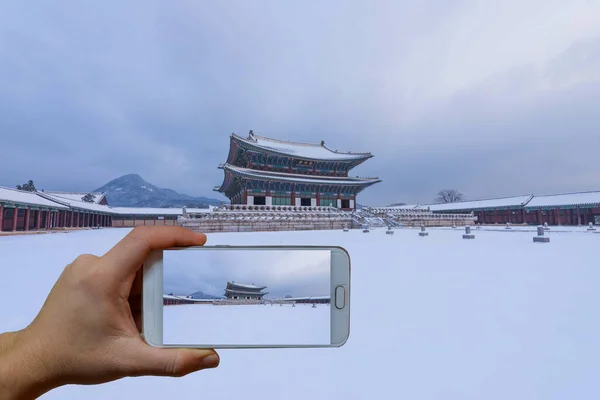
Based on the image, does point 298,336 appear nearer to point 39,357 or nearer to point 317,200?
point 39,357

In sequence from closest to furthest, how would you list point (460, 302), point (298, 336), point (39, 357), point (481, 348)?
point (39, 357), point (298, 336), point (481, 348), point (460, 302)

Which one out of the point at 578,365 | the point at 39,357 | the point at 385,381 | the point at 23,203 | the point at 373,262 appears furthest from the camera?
the point at 23,203

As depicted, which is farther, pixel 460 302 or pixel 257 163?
pixel 257 163

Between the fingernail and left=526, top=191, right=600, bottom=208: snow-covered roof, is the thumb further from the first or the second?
left=526, top=191, right=600, bottom=208: snow-covered roof

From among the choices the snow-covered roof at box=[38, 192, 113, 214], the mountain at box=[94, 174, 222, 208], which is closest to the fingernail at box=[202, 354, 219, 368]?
the snow-covered roof at box=[38, 192, 113, 214]

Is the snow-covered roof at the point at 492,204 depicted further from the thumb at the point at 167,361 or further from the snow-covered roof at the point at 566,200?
the thumb at the point at 167,361

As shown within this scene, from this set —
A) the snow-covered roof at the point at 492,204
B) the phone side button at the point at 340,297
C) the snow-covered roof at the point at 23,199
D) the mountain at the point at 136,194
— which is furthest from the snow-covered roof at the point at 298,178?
the mountain at the point at 136,194

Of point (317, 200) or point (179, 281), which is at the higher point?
point (317, 200)

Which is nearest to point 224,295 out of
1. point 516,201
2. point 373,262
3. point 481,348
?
point 481,348

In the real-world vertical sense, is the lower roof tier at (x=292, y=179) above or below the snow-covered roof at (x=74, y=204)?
above
